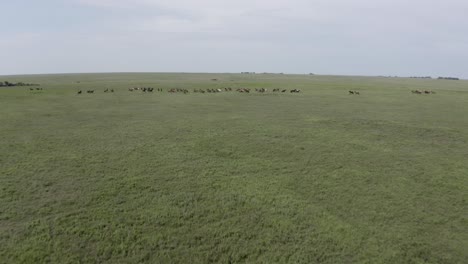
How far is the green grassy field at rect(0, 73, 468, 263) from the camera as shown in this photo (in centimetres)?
1277

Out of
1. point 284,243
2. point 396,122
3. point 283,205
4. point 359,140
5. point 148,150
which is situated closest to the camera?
point 284,243

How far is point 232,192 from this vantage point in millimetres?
16562

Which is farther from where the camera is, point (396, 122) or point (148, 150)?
point (396, 122)

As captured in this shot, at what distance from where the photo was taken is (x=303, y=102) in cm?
4328

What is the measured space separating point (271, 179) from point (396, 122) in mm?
16750

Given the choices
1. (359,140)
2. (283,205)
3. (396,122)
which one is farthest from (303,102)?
(283,205)

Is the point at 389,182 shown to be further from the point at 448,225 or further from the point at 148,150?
the point at 148,150

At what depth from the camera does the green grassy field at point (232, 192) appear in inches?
503

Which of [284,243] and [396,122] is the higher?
[396,122]

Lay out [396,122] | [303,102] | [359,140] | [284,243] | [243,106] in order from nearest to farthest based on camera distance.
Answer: [284,243] → [359,140] → [396,122] → [243,106] → [303,102]

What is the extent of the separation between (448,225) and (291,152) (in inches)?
361

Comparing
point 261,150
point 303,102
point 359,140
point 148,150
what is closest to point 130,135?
point 148,150

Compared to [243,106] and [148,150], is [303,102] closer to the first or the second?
[243,106]

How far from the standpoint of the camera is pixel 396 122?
30328mm
